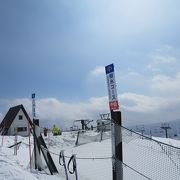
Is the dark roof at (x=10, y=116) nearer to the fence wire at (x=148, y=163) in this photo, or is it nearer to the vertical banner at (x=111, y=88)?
the fence wire at (x=148, y=163)

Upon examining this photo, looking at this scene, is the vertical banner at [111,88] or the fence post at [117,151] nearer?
the fence post at [117,151]

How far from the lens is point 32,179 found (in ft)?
25.1

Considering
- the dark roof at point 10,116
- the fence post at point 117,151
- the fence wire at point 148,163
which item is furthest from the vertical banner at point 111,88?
the dark roof at point 10,116

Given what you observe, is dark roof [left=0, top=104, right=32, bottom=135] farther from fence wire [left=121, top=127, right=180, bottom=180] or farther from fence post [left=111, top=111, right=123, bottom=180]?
fence post [left=111, top=111, right=123, bottom=180]

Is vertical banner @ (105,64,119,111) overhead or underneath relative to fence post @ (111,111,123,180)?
overhead

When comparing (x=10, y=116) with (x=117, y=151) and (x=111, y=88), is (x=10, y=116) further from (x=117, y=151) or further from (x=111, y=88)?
(x=117, y=151)

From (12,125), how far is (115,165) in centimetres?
4764

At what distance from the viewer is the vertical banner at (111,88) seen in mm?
6961

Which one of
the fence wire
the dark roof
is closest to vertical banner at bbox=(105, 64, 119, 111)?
the fence wire

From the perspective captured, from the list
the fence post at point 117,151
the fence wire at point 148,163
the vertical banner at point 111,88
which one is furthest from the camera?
the fence wire at point 148,163

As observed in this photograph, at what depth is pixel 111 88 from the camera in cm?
721

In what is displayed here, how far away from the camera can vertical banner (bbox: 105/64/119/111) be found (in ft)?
22.8

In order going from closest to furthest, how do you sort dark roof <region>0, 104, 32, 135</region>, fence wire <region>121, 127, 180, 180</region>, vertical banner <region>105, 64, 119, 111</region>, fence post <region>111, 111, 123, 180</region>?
1. fence post <region>111, 111, 123, 180</region>
2. vertical banner <region>105, 64, 119, 111</region>
3. fence wire <region>121, 127, 180, 180</region>
4. dark roof <region>0, 104, 32, 135</region>

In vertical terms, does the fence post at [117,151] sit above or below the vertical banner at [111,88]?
below
